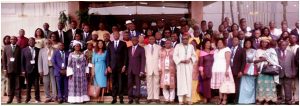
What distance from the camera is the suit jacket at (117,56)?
11031 millimetres

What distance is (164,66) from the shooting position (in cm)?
1102

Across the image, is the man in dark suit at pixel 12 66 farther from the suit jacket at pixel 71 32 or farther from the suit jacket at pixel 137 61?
the suit jacket at pixel 137 61

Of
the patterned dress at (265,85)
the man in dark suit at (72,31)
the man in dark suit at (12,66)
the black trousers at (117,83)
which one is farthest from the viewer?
the man in dark suit at (72,31)

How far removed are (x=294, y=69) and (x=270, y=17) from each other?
2.24m

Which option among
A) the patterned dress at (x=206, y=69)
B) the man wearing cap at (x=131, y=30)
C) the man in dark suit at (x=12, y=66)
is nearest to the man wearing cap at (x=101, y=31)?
the man wearing cap at (x=131, y=30)

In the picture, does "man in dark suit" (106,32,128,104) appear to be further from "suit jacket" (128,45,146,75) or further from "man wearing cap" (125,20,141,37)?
"man wearing cap" (125,20,141,37)

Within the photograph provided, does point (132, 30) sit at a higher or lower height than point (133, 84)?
higher

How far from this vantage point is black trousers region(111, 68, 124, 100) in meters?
11.1

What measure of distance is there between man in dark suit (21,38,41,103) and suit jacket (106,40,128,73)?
1411 mm

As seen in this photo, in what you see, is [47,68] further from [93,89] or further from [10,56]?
[93,89]

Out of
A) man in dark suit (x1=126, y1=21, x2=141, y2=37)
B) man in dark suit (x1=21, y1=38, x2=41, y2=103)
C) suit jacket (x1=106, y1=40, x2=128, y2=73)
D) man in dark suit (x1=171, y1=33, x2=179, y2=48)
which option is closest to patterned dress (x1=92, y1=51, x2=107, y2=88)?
suit jacket (x1=106, y1=40, x2=128, y2=73)

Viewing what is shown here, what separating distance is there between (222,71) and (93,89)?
2.49m

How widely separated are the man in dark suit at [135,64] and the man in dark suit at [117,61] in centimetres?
13

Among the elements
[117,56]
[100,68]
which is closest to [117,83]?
[100,68]
